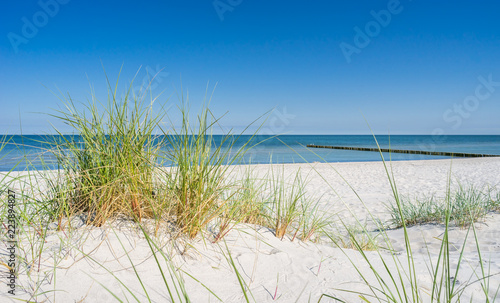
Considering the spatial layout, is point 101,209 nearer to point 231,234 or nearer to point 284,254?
point 231,234

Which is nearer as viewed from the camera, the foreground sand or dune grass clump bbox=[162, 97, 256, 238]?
the foreground sand

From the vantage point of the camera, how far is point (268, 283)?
146cm

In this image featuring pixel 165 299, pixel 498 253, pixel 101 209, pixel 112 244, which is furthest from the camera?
pixel 498 253

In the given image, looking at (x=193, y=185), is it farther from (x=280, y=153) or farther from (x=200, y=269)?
(x=280, y=153)

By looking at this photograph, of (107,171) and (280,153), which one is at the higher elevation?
(107,171)

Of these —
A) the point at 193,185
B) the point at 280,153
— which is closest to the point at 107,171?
the point at 193,185

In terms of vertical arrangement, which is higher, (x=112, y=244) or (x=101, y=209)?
(x=101, y=209)

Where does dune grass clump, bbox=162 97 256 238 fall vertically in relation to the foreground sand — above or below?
above

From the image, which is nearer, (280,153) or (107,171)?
(107,171)

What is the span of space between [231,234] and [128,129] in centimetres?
92

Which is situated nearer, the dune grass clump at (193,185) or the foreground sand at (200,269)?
the foreground sand at (200,269)

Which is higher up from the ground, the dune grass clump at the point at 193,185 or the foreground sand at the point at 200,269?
the dune grass clump at the point at 193,185

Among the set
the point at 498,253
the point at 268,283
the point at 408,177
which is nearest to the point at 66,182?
the point at 268,283

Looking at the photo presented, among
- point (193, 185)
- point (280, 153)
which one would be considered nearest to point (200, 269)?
point (193, 185)
